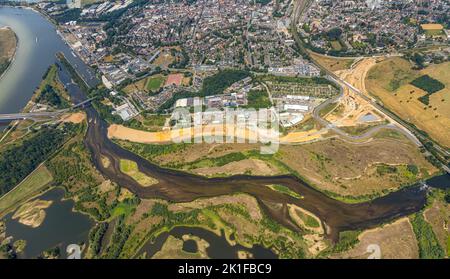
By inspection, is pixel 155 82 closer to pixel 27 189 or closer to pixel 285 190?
pixel 27 189

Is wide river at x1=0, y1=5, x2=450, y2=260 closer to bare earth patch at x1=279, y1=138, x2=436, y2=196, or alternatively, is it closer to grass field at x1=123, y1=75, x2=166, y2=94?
bare earth patch at x1=279, y1=138, x2=436, y2=196

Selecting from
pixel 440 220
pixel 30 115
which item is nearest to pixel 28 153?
pixel 30 115

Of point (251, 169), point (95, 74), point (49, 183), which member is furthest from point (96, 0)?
point (251, 169)

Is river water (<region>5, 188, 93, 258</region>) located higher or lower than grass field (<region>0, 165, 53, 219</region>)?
lower

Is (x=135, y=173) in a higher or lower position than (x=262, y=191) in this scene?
higher

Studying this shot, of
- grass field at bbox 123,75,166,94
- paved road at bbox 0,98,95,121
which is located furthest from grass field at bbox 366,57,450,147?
paved road at bbox 0,98,95,121
